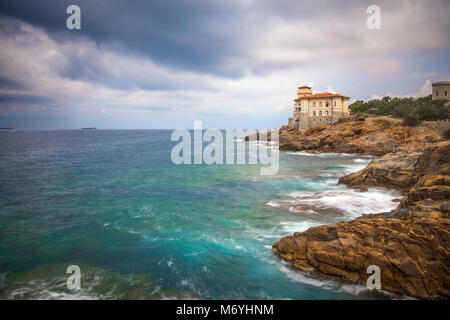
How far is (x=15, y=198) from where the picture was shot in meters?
20.9

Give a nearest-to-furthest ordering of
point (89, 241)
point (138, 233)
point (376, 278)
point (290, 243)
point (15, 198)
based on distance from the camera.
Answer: point (376, 278), point (290, 243), point (89, 241), point (138, 233), point (15, 198)

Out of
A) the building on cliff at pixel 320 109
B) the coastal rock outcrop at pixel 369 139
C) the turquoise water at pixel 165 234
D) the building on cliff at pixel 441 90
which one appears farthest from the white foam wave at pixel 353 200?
the building on cliff at pixel 441 90

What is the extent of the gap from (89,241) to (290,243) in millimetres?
10719

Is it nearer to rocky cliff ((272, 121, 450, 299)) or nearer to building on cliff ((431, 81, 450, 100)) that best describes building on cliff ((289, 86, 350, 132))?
building on cliff ((431, 81, 450, 100))

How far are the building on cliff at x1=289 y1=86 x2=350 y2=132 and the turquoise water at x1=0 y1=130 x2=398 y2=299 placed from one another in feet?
154

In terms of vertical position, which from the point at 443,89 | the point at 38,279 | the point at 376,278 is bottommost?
the point at 38,279

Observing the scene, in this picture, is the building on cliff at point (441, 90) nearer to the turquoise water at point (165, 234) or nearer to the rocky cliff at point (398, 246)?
the turquoise water at point (165, 234)

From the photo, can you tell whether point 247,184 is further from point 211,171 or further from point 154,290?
point 154,290

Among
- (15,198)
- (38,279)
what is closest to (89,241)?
(38,279)

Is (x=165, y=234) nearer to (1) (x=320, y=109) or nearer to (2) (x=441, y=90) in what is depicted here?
(1) (x=320, y=109)

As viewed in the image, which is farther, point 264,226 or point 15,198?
point 15,198

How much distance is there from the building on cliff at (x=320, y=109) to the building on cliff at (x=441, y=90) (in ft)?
67.9

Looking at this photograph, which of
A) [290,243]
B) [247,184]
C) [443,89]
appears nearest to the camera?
[290,243]

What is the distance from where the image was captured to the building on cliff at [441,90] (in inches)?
2400
